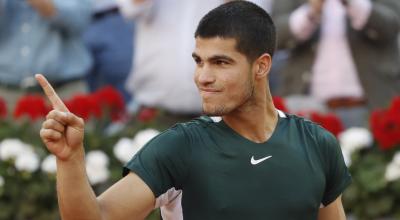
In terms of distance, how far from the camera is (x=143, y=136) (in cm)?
748

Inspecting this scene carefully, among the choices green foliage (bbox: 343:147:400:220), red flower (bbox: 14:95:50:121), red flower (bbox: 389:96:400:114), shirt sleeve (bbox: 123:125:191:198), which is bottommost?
green foliage (bbox: 343:147:400:220)

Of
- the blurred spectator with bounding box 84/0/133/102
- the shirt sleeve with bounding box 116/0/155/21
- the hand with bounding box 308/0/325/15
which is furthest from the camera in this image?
the blurred spectator with bounding box 84/0/133/102

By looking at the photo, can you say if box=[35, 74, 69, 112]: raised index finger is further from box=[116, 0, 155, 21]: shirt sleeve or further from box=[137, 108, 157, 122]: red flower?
box=[137, 108, 157, 122]: red flower

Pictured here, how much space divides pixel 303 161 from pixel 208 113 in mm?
415

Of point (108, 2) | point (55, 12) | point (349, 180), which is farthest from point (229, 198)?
point (108, 2)

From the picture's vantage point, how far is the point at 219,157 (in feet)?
12.9

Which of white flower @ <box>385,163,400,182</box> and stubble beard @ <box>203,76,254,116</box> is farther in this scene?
white flower @ <box>385,163,400,182</box>

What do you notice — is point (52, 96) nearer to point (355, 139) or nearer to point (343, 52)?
point (355, 139)

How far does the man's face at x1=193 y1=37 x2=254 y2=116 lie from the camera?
153 inches

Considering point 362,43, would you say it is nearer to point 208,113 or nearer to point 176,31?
point 176,31

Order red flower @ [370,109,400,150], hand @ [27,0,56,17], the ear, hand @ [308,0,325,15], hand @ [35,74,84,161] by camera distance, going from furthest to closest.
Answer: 1. hand @ [27,0,56,17]
2. hand @ [308,0,325,15]
3. red flower @ [370,109,400,150]
4. the ear
5. hand @ [35,74,84,161]

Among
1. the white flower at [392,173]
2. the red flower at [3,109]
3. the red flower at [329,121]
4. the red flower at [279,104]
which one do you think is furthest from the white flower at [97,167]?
the white flower at [392,173]

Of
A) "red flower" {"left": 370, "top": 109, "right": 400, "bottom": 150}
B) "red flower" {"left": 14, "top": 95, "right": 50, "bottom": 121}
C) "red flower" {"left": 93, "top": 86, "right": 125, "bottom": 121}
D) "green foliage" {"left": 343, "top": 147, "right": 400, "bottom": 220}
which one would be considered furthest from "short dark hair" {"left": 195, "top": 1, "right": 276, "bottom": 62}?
"red flower" {"left": 93, "top": 86, "right": 125, "bottom": 121}

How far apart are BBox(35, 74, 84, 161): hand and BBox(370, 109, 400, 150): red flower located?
13.0ft
